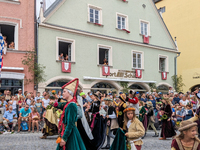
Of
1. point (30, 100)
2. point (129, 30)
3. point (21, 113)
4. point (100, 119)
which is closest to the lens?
point (100, 119)

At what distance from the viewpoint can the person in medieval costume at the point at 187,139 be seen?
3.47 meters

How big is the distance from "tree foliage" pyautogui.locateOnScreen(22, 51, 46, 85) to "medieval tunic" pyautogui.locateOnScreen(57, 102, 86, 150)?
11638 mm

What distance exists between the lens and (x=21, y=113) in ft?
41.8

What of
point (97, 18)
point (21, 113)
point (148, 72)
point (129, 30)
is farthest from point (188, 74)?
point (21, 113)

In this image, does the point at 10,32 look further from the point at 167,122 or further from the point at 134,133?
the point at 134,133

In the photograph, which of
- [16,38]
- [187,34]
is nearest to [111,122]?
[16,38]

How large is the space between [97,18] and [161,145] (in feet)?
42.9

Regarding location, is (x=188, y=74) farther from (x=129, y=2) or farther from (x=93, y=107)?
(x=93, y=107)

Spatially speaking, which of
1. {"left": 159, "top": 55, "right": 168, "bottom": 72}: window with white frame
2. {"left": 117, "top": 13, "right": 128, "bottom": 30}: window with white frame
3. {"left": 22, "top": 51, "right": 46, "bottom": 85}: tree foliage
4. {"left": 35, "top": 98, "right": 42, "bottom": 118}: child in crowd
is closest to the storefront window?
{"left": 22, "top": 51, "right": 46, "bottom": 85}: tree foliage

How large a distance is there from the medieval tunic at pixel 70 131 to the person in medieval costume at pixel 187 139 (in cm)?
182

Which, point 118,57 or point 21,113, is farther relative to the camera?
point 118,57

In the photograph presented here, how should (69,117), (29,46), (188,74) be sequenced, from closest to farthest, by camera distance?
(69,117), (29,46), (188,74)

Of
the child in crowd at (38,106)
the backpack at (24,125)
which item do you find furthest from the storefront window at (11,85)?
the backpack at (24,125)

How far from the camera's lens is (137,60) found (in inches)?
875
